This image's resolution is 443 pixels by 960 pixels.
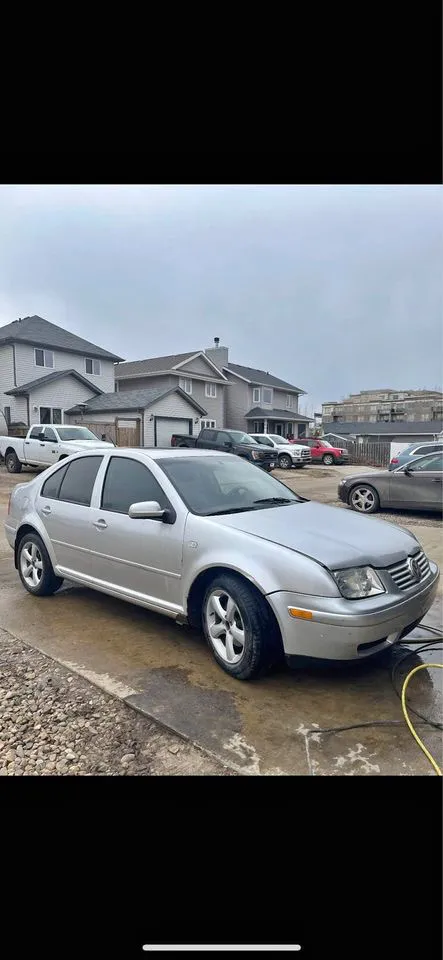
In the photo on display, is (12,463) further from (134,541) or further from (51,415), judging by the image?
(134,541)

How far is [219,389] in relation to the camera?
34938mm

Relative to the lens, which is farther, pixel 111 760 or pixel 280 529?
pixel 280 529

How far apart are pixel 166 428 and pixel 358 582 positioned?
2424 centimetres

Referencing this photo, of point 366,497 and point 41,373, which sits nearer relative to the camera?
point 366,497

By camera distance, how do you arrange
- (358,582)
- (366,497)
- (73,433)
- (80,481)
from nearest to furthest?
(358,582) < (80,481) < (366,497) < (73,433)

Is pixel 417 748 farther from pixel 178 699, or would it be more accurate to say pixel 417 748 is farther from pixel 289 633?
pixel 178 699

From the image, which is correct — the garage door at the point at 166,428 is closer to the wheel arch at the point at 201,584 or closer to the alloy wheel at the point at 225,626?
the wheel arch at the point at 201,584

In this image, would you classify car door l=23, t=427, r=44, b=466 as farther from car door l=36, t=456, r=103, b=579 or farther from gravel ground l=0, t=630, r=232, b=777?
gravel ground l=0, t=630, r=232, b=777

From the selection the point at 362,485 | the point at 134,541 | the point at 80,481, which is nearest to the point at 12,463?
the point at 362,485

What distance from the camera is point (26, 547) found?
4953 millimetres

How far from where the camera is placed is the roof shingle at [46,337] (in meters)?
25.5
